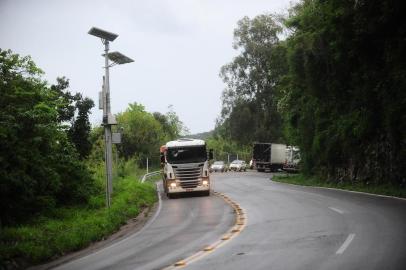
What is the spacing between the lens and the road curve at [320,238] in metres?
9.29

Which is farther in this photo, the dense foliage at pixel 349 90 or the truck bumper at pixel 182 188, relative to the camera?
the truck bumper at pixel 182 188

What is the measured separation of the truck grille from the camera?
1048 inches

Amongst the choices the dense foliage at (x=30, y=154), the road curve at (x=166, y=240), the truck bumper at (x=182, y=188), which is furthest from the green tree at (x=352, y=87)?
the dense foliage at (x=30, y=154)

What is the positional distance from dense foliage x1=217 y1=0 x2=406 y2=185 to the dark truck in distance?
45.7 ft

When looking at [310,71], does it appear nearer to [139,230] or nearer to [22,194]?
[139,230]

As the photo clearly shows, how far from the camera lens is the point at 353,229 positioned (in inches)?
509

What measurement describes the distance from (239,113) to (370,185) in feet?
119

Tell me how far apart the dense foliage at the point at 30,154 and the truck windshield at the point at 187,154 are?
17.9 ft

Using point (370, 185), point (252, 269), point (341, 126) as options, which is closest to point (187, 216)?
point (252, 269)

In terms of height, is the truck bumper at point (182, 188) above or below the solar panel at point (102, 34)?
below

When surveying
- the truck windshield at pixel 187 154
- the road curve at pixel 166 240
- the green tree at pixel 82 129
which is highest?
the green tree at pixel 82 129

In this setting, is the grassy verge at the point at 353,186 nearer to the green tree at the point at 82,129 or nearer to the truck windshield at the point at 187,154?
the truck windshield at the point at 187,154

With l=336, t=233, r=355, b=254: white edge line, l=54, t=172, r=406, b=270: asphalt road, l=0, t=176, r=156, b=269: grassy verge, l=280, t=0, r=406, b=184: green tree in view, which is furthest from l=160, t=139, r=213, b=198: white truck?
l=336, t=233, r=355, b=254: white edge line

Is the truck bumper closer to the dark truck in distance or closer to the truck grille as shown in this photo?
the truck grille
